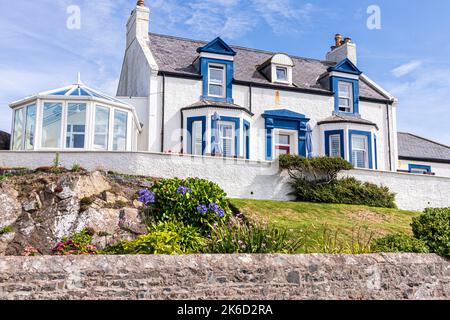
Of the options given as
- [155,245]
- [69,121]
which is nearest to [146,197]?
[155,245]

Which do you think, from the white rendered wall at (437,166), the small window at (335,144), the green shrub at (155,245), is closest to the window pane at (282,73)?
the small window at (335,144)

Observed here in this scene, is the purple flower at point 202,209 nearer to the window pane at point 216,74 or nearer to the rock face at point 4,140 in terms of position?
the window pane at point 216,74

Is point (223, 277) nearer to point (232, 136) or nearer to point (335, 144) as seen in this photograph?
point (232, 136)

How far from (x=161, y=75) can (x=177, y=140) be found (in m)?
3.35

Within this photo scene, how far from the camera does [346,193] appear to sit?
21188 millimetres

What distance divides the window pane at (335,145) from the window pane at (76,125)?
13141mm

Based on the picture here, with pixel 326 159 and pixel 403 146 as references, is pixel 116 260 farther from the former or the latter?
pixel 403 146

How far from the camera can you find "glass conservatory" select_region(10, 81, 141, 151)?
20.7 metres

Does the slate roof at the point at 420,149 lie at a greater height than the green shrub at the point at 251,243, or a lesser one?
greater

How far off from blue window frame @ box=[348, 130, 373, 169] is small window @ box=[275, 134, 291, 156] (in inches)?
127

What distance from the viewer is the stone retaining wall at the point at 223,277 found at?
713cm

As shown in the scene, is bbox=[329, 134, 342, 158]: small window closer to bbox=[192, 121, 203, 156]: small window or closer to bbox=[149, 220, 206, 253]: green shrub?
bbox=[192, 121, 203, 156]: small window
